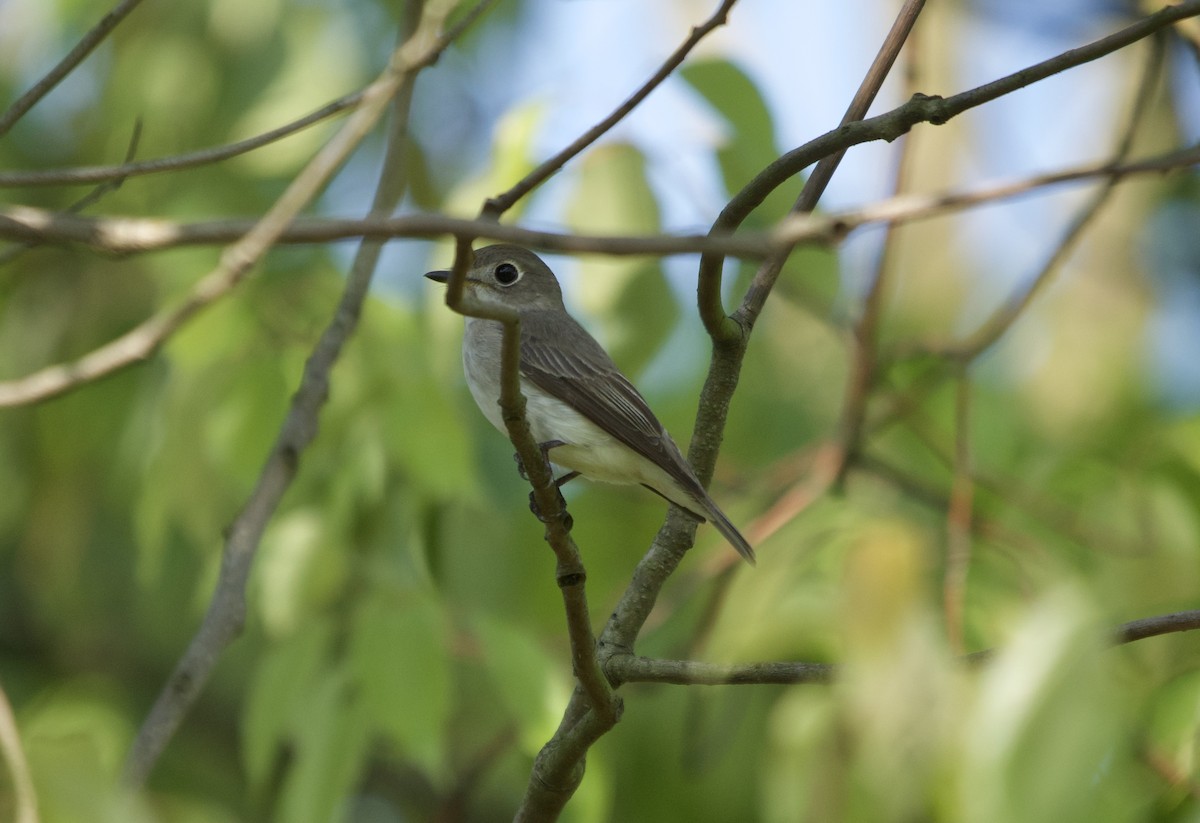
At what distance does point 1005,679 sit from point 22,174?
5.47 feet

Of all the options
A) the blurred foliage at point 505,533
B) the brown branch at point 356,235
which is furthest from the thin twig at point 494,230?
the blurred foliage at point 505,533

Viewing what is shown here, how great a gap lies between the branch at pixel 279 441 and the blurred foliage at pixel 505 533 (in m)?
0.31

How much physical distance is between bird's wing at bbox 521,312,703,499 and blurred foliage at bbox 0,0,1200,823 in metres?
0.29

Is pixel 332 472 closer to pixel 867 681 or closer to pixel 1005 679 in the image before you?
pixel 867 681

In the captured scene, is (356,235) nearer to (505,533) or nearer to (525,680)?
(525,680)

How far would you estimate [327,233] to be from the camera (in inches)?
56.2

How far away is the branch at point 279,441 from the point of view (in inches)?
83.7

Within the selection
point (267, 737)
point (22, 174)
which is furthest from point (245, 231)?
point (267, 737)

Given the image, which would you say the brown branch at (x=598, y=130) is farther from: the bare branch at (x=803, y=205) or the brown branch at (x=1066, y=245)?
the brown branch at (x=1066, y=245)

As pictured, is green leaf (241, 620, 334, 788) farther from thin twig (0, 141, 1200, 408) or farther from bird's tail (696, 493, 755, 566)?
thin twig (0, 141, 1200, 408)

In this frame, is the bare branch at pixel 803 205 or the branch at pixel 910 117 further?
the bare branch at pixel 803 205

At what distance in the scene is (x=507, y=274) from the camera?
488 centimetres

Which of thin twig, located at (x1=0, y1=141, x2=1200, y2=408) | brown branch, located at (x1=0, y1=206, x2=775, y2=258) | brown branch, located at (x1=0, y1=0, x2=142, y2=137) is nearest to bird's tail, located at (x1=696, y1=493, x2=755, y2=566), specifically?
brown branch, located at (x1=0, y1=0, x2=142, y2=137)

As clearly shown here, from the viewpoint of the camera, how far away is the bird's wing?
3.82 m
